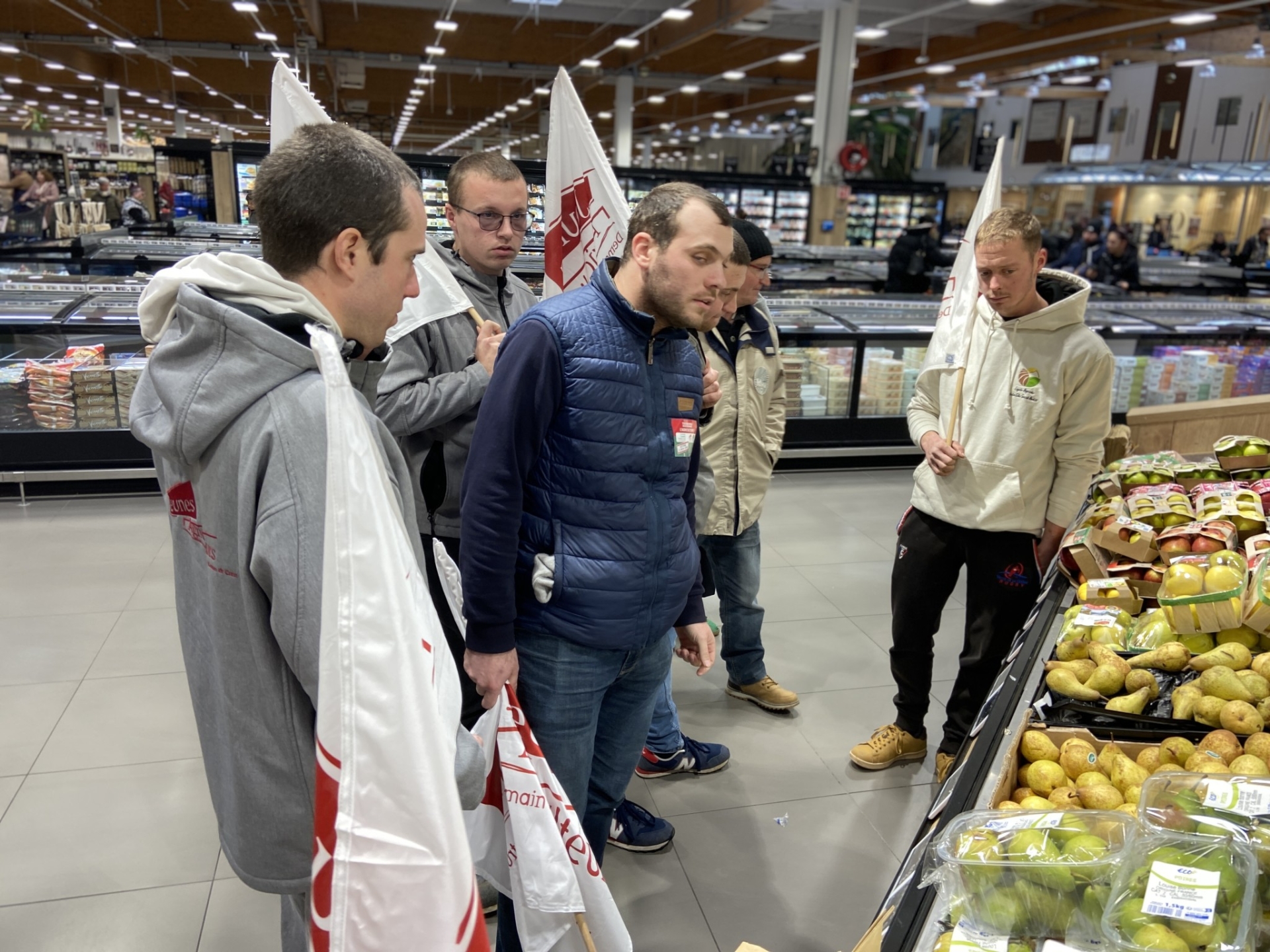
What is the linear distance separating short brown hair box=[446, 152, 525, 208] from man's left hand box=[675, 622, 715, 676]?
1.24 m

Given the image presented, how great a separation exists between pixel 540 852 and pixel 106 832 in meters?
1.53

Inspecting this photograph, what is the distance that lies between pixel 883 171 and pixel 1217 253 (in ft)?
20.0

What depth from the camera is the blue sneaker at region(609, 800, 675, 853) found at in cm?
258

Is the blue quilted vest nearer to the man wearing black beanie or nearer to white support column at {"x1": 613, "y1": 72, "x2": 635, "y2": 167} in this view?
the man wearing black beanie

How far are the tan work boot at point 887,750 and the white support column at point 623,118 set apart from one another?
16.1 m

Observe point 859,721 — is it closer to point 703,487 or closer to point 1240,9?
point 703,487

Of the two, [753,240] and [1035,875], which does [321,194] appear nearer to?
[1035,875]

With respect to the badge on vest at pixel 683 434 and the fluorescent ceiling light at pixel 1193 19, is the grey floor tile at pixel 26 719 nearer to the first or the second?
the badge on vest at pixel 683 434

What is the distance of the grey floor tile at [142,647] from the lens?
340 centimetres

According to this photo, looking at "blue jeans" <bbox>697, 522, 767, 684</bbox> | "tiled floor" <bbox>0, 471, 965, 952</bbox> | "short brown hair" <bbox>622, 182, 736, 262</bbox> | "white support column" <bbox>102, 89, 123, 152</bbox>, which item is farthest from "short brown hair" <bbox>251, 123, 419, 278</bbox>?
"white support column" <bbox>102, 89, 123, 152</bbox>

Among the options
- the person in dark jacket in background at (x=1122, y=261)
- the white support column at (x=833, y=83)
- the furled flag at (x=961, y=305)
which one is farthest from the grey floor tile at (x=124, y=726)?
the white support column at (x=833, y=83)

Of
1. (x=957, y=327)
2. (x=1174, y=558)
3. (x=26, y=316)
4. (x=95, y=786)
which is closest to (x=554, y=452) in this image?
(x=1174, y=558)

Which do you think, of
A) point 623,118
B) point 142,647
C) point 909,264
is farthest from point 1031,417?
point 623,118

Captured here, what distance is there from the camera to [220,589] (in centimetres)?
113
